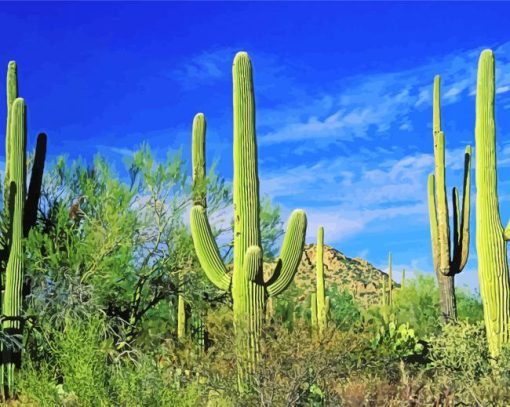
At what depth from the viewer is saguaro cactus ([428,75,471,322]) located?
16391 mm

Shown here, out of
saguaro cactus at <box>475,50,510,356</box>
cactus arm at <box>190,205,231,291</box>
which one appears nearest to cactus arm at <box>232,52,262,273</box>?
cactus arm at <box>190,205,231,291</box>

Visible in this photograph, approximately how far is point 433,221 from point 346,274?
2819 cm

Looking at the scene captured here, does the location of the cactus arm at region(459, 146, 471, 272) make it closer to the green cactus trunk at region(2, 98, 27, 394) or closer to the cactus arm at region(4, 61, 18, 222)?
the green cactus trunk at region(2, 98, 27, 394)

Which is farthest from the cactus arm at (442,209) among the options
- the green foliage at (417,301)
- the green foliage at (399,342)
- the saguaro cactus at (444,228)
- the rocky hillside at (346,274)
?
the rocky hillside at (346,274)

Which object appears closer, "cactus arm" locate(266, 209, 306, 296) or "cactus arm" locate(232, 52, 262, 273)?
"cactus arm" locate(232, 52, 262, 273)

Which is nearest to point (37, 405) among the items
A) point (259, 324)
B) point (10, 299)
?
point (259, 324)

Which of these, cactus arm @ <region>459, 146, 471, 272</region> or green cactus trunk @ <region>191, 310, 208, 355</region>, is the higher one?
cactus arm @ <region>459, 146, 471, 272</region>

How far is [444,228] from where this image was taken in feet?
53.9

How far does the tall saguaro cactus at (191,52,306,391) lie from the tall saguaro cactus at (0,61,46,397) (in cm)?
405

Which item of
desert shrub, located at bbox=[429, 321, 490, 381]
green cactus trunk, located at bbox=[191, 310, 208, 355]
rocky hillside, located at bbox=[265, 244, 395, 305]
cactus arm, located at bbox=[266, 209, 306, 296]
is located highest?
rocky hillside, located at bbox=[265, 244, 395, 305]

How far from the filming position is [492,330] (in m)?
12.8

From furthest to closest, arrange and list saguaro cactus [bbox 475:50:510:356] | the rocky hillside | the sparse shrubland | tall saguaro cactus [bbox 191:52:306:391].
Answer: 1. the rocky hillside
2. saguaro cactus [bbox 475:50:510:356]
3. tall saguaro cactus [bbox 191:52:306:391]
4. the sparse shrubland

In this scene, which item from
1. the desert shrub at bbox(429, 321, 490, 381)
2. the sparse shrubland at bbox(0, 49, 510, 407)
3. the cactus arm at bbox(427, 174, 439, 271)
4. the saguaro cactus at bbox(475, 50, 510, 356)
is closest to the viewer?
the sparse shrubland at bbox(0, 49, 510, 407)

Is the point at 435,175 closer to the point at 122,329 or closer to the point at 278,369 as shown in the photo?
the point at 122,329
